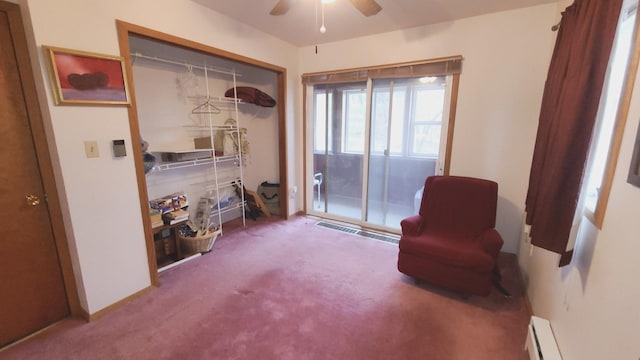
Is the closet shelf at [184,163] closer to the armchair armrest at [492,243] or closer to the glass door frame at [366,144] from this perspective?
the glass door frame at [366,144]

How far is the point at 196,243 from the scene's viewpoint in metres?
2.89

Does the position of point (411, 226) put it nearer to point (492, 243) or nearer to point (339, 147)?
point (492, 243)

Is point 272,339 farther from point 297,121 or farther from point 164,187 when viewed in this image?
point 297,121

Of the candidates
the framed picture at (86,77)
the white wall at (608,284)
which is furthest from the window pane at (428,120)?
the framed picture at (86,77)

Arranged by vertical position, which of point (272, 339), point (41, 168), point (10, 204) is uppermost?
point (41, 168)

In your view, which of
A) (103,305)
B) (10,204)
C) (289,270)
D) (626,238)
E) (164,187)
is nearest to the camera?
(626,238)

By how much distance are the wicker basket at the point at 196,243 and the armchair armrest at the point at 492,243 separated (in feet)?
8.70

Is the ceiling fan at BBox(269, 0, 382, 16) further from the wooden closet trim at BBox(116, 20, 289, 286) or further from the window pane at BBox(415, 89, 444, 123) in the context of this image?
the window pane at BBox(415, 89, 444, 123)

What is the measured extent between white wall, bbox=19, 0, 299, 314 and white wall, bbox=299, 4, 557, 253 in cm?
253

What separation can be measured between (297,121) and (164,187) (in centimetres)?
193

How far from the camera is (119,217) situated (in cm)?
205

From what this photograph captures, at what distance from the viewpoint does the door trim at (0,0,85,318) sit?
162 cm

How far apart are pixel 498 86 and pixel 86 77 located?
348 centimetres

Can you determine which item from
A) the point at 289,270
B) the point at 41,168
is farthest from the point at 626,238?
the point at 41,168
